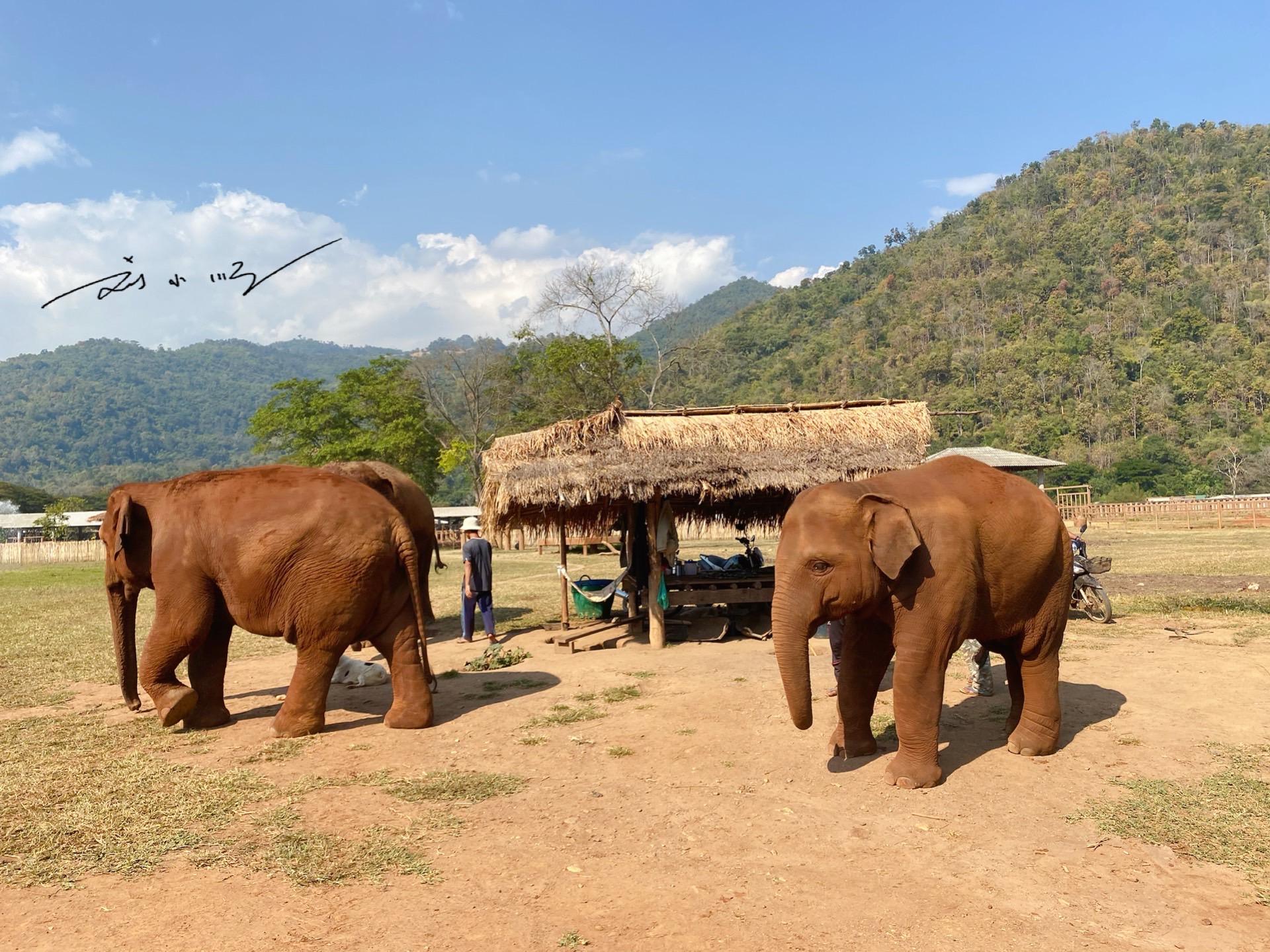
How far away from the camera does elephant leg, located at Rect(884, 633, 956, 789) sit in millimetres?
5895

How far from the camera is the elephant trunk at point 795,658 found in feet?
18.7

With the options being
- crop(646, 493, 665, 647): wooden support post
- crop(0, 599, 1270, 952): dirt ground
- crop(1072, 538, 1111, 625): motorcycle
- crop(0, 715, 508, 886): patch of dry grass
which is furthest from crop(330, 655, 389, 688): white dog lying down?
crop(1072, 538, 1111, 625): motorcycle

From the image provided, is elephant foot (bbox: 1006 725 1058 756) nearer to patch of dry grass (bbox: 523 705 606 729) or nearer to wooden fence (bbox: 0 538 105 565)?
patch of dry grass (bbox: 523 705 606 729)

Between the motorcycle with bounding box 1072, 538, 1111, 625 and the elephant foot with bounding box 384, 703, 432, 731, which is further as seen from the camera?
the motorcycle with bounding box 1072, 538, 1111, 625

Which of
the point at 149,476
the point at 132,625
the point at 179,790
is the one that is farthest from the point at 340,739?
the point at 149,476

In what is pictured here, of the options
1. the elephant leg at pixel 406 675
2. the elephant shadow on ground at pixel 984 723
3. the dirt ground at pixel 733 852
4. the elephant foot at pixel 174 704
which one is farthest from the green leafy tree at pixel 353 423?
the elephant shadow on ground at pixel 984 723

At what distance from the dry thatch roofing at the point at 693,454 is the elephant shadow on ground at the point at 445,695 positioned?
2912 mm

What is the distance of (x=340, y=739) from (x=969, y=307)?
98.5m

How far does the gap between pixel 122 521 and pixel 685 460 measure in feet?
23.3

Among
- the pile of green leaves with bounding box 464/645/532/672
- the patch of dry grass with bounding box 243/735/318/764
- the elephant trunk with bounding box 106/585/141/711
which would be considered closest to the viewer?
the patch of dry grass with bounding box 243/735/318/764

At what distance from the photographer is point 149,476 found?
11131cm

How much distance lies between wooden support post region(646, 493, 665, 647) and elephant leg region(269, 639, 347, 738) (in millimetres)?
5649

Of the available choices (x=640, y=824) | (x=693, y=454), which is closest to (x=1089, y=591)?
(x=693, y=454)

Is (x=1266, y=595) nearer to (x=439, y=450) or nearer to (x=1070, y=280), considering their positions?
(x=439, y=450)
